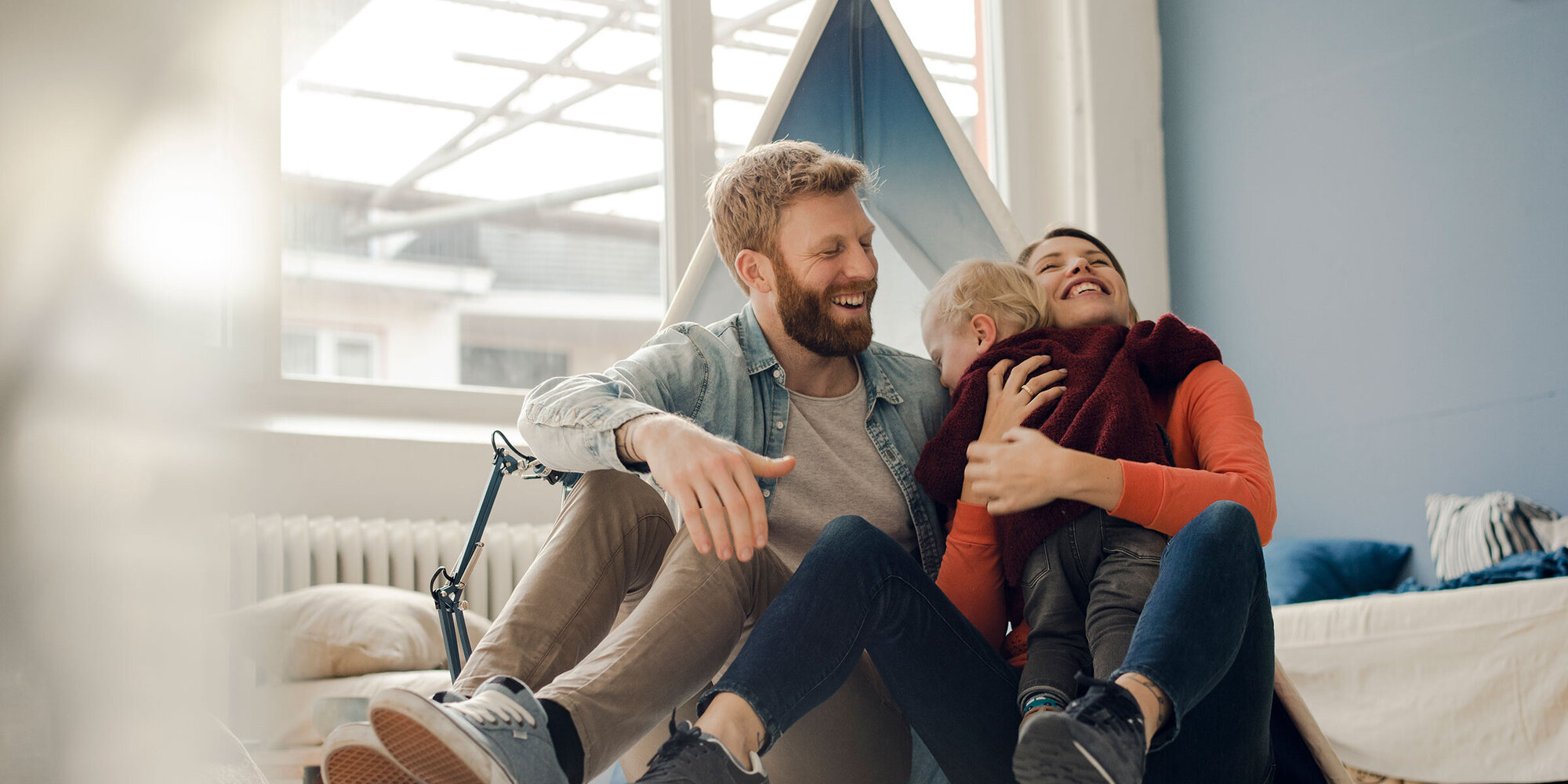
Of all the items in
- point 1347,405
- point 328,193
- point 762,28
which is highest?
point 762,28

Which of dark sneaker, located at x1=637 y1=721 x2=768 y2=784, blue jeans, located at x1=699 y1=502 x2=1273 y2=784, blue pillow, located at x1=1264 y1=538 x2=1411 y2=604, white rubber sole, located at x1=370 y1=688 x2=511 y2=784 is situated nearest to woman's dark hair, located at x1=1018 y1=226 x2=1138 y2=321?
blue jeans, located at x1=699 y1=502 x2=1273 y2=784

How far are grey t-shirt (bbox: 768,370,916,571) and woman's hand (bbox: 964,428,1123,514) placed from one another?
0.21m

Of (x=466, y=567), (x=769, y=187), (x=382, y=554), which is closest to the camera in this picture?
(x=466, y=567)

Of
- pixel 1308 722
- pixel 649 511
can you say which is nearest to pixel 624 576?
pixel 649 511

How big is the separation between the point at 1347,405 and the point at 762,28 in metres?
1.88

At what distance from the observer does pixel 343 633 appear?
6.56 feet

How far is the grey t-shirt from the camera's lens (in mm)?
1359

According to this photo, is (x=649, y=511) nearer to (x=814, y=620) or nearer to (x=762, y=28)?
(x=814, y=620)

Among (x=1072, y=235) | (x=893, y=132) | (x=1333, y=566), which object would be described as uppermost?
(x=893, y=132)

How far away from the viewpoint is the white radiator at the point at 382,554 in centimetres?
239

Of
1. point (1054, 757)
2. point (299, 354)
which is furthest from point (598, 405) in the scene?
point (299, 354)

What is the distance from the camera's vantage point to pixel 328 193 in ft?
8.95

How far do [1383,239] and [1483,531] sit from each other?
0.84m

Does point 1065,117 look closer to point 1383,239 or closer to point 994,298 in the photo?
point 1383,239
